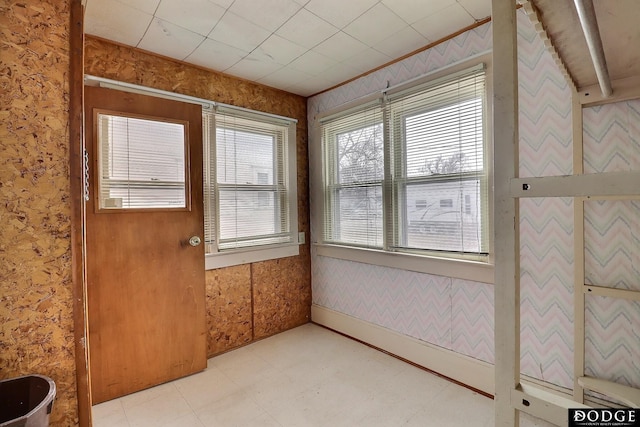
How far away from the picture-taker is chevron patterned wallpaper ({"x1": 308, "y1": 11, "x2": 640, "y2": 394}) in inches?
60.7

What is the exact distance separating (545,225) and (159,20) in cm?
266

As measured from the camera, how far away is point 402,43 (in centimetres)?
220

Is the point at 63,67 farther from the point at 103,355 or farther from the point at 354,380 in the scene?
the point at 354,380

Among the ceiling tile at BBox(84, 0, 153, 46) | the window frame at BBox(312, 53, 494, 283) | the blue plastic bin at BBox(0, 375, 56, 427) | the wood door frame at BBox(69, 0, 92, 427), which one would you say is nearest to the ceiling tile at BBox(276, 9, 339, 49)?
the window frame at BBox(312, 53, 494, 283)

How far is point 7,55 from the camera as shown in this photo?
1220mm

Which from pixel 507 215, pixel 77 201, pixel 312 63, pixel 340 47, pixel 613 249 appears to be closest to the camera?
pixel 507 215

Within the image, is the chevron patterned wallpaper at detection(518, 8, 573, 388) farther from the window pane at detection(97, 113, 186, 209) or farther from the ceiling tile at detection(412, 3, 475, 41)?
the window pane at detection(97, 113, 186, 209)

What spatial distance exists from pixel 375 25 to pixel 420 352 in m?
2.37

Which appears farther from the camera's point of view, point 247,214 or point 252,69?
point 247,214

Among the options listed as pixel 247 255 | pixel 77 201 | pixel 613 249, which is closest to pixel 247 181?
pixel 247 255

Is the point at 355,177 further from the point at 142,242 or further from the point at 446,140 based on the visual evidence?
the point at 142,242

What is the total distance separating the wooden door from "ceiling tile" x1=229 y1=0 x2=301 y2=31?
81 centimetres

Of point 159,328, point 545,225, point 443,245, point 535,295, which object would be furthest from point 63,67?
point 535,295

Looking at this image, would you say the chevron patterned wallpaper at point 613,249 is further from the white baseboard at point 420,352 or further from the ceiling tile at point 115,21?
the ceiling tile at point 115,21
